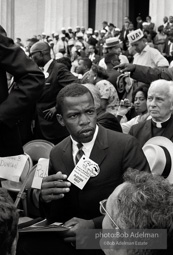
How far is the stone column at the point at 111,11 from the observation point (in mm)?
24125

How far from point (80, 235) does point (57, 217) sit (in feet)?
1.06

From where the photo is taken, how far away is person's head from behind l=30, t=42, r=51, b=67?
6.34 m

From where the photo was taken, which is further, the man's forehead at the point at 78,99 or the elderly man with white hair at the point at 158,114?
the elderly man with white hair at the point at 158,114

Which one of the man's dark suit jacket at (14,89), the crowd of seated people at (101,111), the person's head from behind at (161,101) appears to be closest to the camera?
the man's dark suit jacket at (14,89)

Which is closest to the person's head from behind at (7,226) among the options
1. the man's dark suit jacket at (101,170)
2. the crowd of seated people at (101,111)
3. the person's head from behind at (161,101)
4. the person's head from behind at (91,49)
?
A: the crowd of seated people at (101,111)

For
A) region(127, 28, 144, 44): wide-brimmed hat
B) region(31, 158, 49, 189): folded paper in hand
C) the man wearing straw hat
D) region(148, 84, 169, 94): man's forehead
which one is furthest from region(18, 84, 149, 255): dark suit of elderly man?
the man wearing straw hat

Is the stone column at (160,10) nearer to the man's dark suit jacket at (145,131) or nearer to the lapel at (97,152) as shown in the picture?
the man's dark suit jacket at (145,131)

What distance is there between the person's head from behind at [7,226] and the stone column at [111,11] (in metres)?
22.6

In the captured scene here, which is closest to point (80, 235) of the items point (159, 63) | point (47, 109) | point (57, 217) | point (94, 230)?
point (94, 230)

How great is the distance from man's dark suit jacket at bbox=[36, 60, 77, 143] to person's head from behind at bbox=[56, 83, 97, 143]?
2.64 metres

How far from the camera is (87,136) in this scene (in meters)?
3.21

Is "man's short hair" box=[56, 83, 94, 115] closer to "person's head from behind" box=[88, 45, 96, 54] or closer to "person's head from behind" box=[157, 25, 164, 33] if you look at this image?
"person's head from behind" box=[88, 45, 96, 54]

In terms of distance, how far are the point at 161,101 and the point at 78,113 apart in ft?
5.46

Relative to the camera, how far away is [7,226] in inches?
72.7
